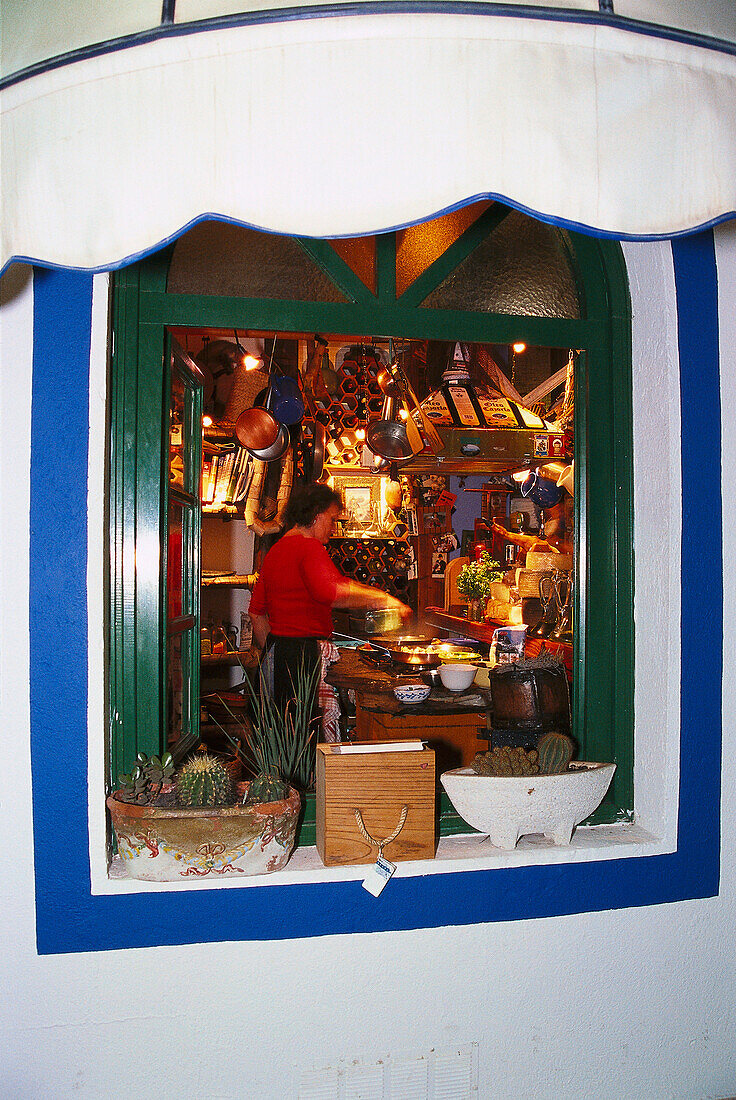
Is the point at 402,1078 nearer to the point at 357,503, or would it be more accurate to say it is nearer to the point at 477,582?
the point at 477,582

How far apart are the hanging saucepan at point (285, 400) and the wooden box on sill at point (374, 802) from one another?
334 centimetres

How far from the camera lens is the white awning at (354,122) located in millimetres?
1420

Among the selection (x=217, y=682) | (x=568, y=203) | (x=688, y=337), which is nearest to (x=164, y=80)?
(x=568, y=203)

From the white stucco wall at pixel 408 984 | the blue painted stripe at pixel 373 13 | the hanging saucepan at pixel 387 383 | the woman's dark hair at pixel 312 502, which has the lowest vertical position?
the white stucco wall at pixel 408 984

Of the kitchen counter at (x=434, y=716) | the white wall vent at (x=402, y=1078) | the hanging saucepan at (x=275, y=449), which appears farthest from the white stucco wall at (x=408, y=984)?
the hanging saucepan at (x=275, y=449)

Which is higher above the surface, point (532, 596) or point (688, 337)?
point (688, 337)

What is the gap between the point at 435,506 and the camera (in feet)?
30.2

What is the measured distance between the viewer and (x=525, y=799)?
258 centimetres

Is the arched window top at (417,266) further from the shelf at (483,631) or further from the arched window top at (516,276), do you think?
the shelf at (483,631)

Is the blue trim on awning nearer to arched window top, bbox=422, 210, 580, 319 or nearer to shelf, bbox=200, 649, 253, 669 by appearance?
arched window top, bbox=422, 210, 580, 319

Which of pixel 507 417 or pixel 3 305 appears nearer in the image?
pixel 3 305

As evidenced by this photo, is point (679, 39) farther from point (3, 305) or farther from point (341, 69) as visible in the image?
point (3, 305)

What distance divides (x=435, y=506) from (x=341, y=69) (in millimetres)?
7818

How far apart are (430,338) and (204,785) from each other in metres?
1.58
